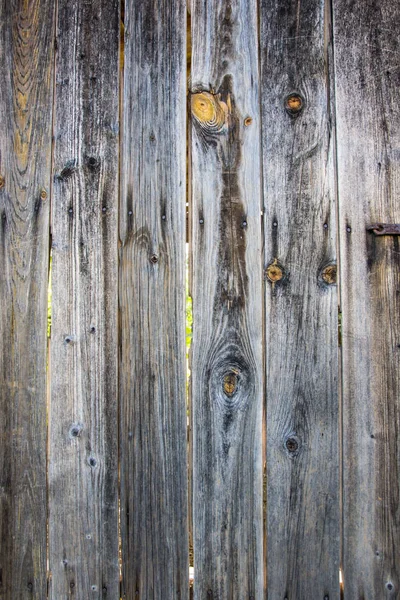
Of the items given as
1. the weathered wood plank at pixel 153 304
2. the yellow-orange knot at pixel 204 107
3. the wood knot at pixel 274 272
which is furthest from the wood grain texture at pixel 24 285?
the wood knot at pixel 274 272

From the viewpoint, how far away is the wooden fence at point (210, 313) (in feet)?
3.80

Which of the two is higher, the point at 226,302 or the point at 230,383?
the point at 226,302

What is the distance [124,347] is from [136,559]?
617mm

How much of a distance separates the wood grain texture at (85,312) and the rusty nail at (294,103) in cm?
51

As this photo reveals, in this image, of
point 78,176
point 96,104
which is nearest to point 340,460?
point 78,176

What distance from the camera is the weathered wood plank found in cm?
118

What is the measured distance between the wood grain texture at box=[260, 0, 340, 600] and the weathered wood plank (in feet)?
0.83

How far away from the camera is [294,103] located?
1188mm

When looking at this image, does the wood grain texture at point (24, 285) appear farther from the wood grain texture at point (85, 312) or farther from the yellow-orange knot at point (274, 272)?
the yellow-orange knot at point (274, 272)

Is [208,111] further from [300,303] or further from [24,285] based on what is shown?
[24,285]

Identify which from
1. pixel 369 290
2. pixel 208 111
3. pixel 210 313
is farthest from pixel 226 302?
pixel 208 111

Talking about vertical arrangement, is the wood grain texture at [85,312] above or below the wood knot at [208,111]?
below

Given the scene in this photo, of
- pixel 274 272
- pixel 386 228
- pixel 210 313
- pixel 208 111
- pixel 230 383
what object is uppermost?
pixel 208 111

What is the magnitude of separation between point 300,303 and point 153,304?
0.43 metres
